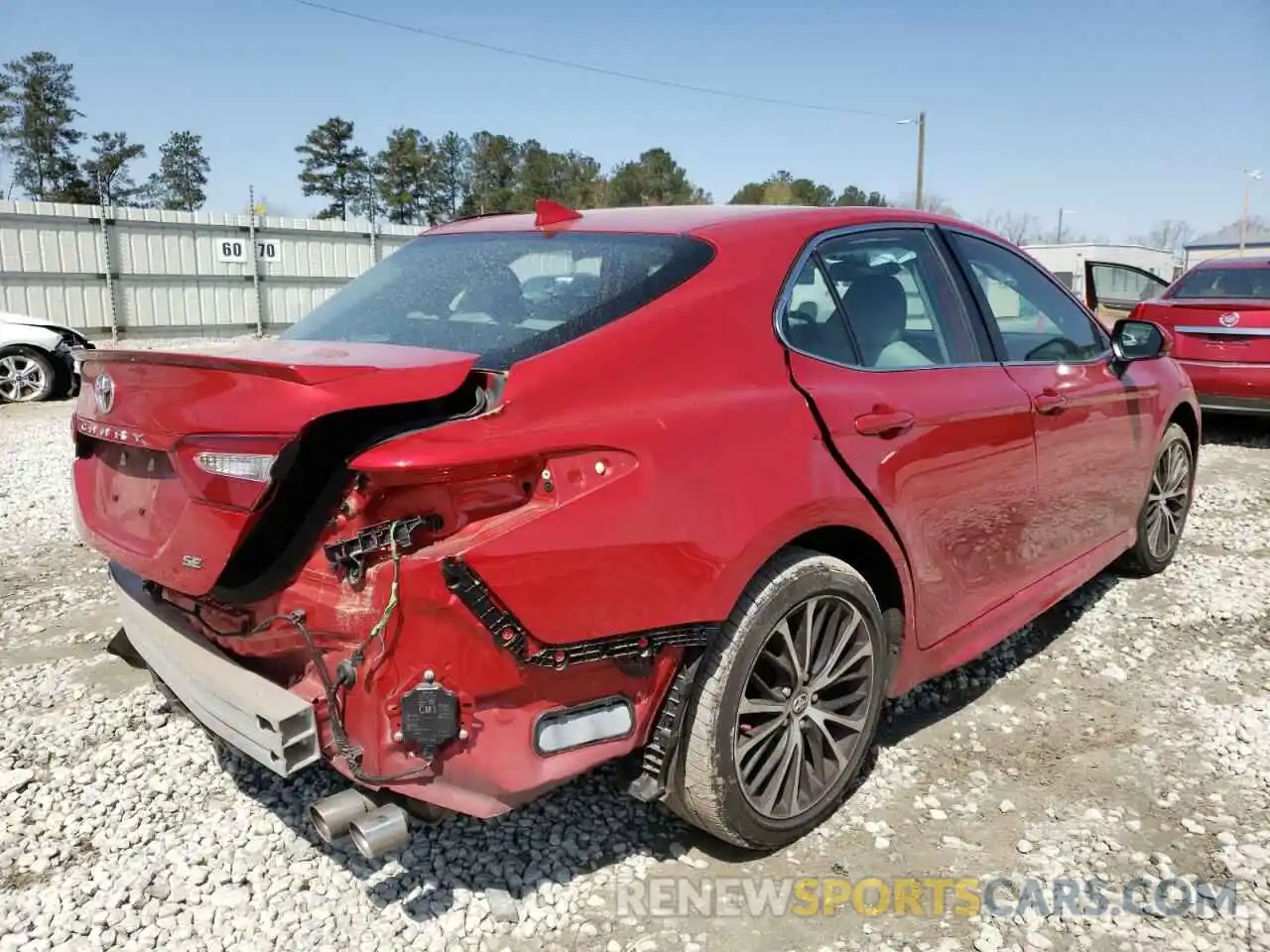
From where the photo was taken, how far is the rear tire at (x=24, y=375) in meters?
10.8

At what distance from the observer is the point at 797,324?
2.65 metres

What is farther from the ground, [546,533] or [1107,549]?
[546,533]

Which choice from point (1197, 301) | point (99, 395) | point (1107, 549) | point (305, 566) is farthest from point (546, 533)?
point (1197, 301)

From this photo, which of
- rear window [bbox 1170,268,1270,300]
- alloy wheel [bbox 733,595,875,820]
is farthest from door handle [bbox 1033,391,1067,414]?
rear window [bbox 1170,268,1270,300]

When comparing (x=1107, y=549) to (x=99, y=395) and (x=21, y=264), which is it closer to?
(x=99, y=395)

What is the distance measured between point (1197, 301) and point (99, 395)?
881 cm

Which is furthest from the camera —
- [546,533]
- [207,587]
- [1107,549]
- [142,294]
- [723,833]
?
[142,294]

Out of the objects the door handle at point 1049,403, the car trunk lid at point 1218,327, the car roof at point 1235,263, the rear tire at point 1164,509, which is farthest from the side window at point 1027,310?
the car roof at point 1235,263

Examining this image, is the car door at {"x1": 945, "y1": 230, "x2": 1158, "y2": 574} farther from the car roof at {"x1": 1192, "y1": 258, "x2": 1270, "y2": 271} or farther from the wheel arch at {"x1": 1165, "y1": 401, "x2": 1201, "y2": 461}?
the car roof at {"x1": 1192, "y1": 258, "x2": 1270, "y2": 271}

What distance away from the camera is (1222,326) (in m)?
8.20

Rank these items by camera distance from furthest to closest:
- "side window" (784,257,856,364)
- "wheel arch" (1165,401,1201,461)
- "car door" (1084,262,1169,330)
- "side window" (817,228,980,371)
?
→ "car door" (1084,262,1169,330)
"wheel arch" (1165,401,1201,461)
"side window" (817,228,980,371)
"side window" (784,257,856,364)

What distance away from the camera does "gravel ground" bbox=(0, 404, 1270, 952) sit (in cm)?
237

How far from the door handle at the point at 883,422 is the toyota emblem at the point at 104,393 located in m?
1.96

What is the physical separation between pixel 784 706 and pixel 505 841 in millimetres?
887
